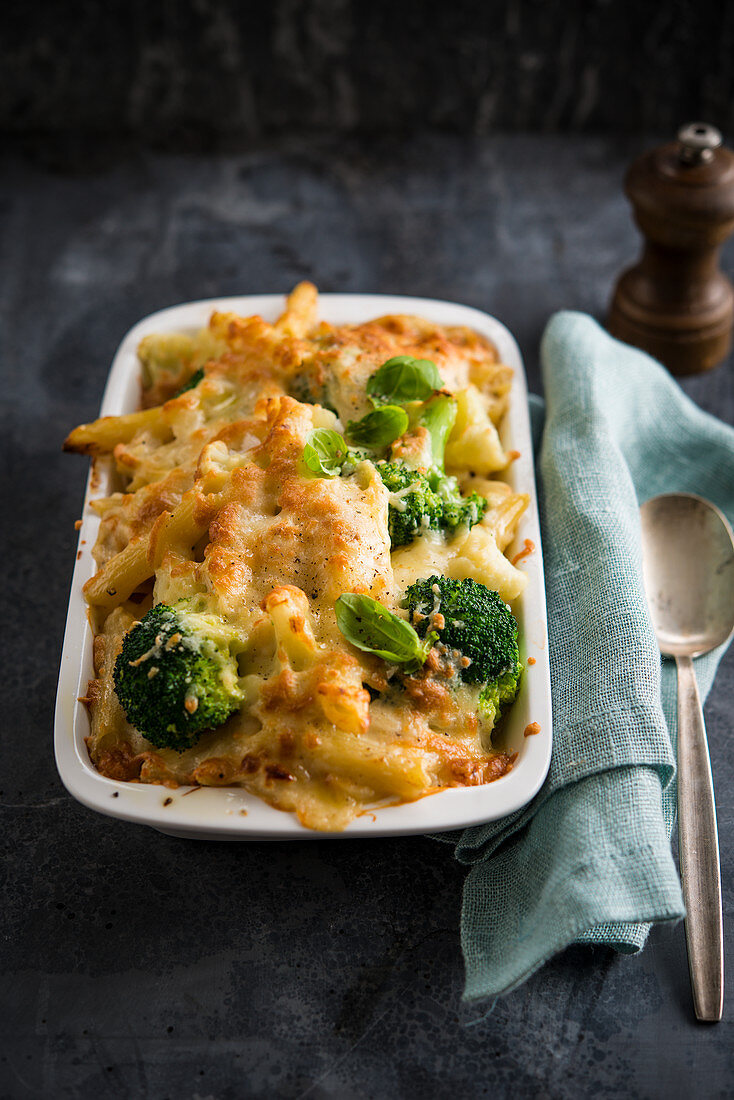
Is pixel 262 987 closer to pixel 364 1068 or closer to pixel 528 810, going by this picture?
pixel 364 1068

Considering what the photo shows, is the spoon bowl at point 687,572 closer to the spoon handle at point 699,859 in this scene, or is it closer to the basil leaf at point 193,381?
the spoon handle at point 699,859

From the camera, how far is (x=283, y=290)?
15.5 ft

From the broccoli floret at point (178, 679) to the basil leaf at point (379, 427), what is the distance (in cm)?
78

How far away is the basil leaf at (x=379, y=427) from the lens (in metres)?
2.96

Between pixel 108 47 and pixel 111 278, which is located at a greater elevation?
pixel 108 47

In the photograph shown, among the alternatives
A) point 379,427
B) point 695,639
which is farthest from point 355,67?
point 695,639

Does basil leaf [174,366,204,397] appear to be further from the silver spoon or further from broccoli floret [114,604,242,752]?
the silver spoon

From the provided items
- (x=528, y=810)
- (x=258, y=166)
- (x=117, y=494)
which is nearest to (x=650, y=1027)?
(x=528, y=810)

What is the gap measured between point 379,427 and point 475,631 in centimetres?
74

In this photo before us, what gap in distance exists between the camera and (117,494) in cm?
309

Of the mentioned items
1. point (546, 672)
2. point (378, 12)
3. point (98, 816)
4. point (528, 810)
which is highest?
point (378, 12)

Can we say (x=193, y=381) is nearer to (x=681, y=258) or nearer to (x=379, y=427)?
(x=379, y=427)

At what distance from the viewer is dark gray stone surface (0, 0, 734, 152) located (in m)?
5.24

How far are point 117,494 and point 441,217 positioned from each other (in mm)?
2761
